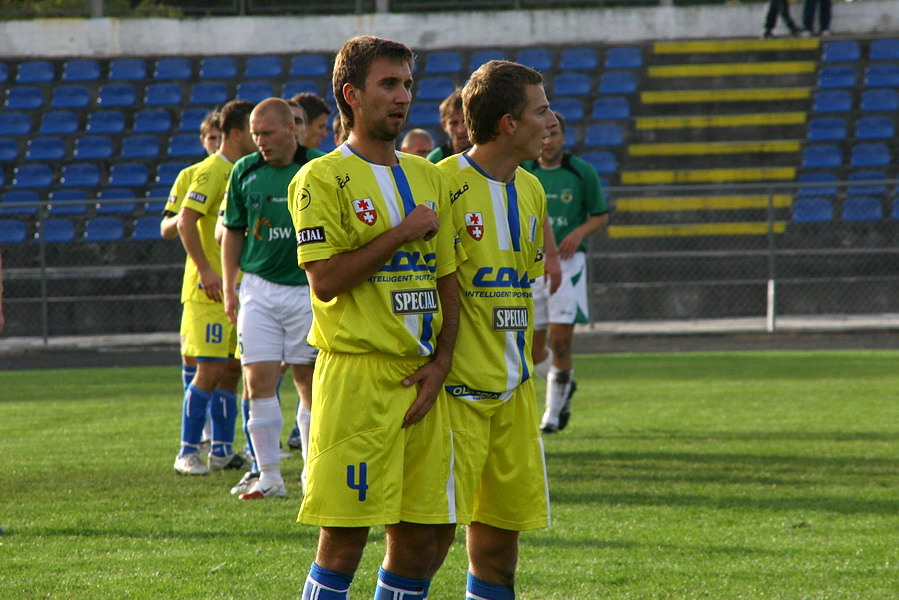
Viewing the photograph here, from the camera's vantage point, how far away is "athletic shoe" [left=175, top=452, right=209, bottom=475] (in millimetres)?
6812

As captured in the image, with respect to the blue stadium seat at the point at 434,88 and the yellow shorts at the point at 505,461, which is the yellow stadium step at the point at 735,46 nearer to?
the blue stadium seat at the point at 434,88

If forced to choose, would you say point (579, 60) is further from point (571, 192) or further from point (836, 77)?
point (571, 192)

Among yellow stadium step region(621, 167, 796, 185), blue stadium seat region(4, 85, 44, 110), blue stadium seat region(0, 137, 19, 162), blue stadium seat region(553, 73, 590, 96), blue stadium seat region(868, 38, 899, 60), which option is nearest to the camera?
yellow stadium step region(621, 167, 796, 185)

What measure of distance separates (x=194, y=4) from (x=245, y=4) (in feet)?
3.77

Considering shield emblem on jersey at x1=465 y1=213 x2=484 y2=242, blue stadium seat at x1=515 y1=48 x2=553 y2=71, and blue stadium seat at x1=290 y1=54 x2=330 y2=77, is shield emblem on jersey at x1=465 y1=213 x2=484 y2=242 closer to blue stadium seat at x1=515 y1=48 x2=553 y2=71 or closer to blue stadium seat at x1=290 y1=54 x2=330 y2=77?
blue stadium seat at x1=290 y1=54 x2=330 y2=77

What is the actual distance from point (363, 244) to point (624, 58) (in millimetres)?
18764

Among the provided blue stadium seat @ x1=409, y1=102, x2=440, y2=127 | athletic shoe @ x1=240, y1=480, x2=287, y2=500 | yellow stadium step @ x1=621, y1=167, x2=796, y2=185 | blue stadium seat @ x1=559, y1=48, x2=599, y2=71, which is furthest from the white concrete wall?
athletic shoe @ x1=240, y1=480, x2=287, y2=500

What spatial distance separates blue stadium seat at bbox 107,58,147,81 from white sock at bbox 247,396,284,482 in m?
16.7

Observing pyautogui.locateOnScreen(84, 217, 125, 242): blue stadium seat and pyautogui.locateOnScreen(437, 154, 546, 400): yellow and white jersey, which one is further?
pyautogui.locateOnScreen(84, 217, 125, 242): blue stadium seat

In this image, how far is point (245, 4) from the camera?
22188mm

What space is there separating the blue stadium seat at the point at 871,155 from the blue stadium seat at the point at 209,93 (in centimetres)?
1082

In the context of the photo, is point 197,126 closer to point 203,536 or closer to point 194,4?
point 194,4

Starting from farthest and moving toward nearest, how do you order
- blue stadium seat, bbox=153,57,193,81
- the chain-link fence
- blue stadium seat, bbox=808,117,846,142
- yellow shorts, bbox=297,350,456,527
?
1. blue stadium seat, bbox=153,57,193,81
2. blue stadium seat, bbox=808,117,846,142
3. the chain-link fence
4. yellow shorts, bbox=297,350,456,527

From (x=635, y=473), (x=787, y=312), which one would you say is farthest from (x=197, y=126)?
(x=635, y=473)
